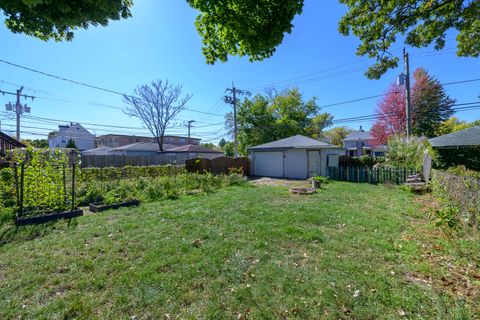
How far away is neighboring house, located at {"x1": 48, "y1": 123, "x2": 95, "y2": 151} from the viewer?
Result: 4009 cm

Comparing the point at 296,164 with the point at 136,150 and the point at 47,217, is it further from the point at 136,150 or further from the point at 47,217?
the point at 136,150

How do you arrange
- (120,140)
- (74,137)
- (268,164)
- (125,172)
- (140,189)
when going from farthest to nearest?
(120,140), (74,137), (268,164), (125,172), (140,189)

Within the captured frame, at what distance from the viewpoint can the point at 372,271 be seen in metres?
3.22

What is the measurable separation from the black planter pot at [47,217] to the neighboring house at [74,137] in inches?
1584

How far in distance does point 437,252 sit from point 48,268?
19.2 feet

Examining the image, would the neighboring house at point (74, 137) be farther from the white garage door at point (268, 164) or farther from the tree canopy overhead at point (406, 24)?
the tree canopy overhead at point (406, 24)

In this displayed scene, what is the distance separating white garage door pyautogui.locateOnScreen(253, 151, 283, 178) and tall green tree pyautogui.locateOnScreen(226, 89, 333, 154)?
28.0ft

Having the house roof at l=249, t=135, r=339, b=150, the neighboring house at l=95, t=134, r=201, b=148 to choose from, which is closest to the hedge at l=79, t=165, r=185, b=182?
the house roof at l=249, t=135, r=339, b=150

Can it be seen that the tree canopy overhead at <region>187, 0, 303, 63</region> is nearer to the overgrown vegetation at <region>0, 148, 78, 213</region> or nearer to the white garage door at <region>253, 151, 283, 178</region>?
the overgrown vegetation at <region>0, 148, 78, 213</region>

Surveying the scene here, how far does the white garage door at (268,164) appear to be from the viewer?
17.2 m

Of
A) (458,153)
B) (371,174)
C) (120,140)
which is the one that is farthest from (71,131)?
(458,153)

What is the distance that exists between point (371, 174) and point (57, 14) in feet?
46.1

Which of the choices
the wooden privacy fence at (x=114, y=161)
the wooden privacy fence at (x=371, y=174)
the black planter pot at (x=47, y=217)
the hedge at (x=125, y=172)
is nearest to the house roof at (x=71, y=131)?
the wooden privacy fence at (x=114, y=161)

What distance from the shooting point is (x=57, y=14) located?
1.92m
